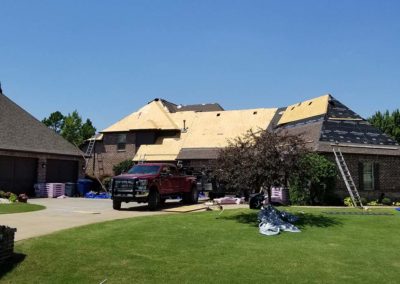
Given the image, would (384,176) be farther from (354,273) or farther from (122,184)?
(354,273)

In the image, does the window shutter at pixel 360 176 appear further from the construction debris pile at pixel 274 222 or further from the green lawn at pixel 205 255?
the construction debris pile at pixel 274 222

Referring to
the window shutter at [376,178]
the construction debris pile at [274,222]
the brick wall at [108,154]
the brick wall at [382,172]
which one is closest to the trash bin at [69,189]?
the brick wall at [108,154]

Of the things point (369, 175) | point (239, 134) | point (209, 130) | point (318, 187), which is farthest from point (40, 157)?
point (369, 175)

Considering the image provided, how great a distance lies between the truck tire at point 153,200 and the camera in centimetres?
1800

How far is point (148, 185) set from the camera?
1788 centimetres

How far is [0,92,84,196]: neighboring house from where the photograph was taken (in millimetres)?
25984

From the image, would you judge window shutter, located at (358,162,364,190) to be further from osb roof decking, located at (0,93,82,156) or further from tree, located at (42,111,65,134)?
tree, located at (42,111,65,134)

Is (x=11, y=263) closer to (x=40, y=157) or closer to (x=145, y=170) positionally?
(x=145, y=170)

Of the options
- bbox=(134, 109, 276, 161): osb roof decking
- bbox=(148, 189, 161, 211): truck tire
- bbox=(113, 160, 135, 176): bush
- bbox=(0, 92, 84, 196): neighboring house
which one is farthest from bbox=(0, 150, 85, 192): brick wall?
bbox=(148, 189, 161, 211): truck tire

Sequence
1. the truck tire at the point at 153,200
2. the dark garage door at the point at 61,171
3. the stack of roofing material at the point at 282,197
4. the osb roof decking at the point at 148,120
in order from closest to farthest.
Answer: the truck tire at the point at 153,200, the stack of roofing material at the point at 282,197, the dark garage door at the point at 61,171, the osb roof decking at the point at 148,120

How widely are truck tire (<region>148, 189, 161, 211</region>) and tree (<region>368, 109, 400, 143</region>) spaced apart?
38.3m

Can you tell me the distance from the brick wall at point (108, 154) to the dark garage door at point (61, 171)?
442 centimetres

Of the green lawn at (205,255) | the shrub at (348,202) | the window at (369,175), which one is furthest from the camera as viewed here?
the window at (369,175)

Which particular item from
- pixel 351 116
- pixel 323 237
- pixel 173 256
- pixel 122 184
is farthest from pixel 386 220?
pixel 351 116
